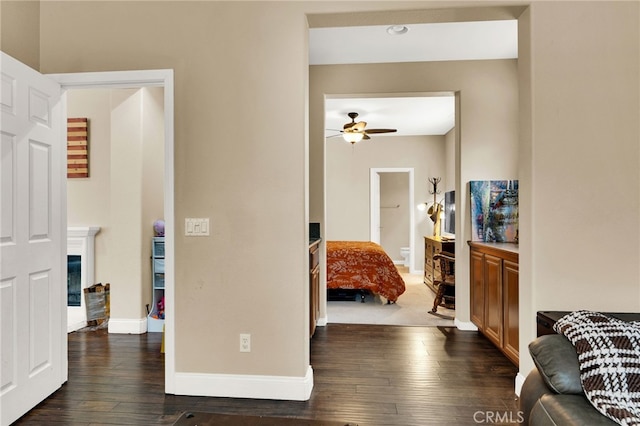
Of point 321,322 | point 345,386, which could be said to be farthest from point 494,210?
point 345,386

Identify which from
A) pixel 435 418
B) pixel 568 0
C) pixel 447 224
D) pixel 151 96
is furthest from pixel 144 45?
pixel 447 224

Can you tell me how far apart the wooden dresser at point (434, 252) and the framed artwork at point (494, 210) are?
3.89ft

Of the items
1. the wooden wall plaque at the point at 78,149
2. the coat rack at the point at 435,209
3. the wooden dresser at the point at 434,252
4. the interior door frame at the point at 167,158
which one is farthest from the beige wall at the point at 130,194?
the coat rack at the point at 435,209

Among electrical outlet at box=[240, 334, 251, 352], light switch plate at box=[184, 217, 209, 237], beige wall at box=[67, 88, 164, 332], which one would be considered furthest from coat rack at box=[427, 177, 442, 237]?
light switch plate at box=[184, 217, 209, 237]

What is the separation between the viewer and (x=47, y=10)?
2.47 m

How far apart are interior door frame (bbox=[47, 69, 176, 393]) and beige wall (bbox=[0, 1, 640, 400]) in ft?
0.16

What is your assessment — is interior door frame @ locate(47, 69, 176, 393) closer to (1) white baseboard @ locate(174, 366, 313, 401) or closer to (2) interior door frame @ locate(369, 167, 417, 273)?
(1) white baseboard @ locate(174, 366, 313, 401)

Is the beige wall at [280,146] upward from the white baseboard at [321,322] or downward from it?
upward

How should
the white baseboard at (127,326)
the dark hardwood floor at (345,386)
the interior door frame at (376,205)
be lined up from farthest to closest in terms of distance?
the interior door frame at (376,205), the white baseboard at (127,326), the dark hardwood floor at (345,386)

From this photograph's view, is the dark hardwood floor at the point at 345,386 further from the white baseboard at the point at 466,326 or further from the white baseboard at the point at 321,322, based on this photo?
the white baseboard at the point at 321,322

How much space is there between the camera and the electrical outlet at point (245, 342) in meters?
2.36

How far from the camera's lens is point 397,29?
10.3 ft

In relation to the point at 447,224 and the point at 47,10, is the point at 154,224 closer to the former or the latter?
the point at 47,10

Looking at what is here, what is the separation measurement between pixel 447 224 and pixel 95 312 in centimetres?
560
